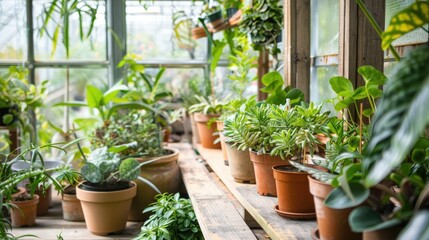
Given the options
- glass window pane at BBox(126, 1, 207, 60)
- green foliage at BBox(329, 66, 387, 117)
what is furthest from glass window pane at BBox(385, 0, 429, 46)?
glass window pane at BBox(126, 1, 207, 60)

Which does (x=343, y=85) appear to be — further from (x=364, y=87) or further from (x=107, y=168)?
(x=107, y=168)

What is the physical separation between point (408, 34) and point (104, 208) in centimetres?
181

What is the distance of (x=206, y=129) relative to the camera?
331 centimetres

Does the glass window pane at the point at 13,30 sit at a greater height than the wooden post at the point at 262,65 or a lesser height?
greater

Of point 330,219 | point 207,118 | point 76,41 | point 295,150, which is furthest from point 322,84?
point 76,41

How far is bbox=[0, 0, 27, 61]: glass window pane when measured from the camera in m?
3.67

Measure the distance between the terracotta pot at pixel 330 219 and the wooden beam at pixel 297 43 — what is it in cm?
119

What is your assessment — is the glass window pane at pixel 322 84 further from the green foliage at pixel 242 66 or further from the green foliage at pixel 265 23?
the green foliage at pixel 242 66

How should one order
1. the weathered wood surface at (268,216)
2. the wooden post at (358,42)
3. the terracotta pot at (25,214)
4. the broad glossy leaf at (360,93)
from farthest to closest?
the terracotta pot at (25,214) < the wooden post at (358,42) < the broad glossy leaf at (360,93) < the weathered wood surface at (268,216)

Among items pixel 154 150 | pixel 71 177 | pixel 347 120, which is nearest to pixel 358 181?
pixel 347 120

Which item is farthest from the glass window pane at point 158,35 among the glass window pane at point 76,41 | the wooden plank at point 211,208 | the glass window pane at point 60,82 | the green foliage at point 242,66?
the wooden plank at point 211,208

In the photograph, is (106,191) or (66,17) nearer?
(66,17)

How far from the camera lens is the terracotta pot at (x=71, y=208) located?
9.78ft

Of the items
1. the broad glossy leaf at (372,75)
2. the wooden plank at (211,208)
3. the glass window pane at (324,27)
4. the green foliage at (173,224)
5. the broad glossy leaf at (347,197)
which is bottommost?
the green foliage at (173,224)
